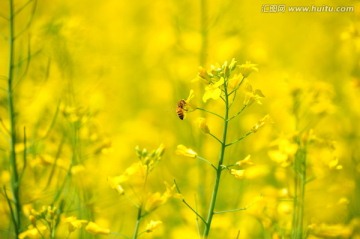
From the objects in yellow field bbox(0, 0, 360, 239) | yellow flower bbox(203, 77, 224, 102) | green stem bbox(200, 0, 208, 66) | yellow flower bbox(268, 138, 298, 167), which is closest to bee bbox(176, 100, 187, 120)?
yellow field bbox(0, 0, 360, 239)

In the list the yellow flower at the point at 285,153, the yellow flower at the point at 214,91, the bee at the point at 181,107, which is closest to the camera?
the yellow flower at the point at 214,91

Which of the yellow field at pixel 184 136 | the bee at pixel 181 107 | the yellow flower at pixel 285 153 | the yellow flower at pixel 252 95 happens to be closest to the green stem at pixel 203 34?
the yellow field at pixel 184 136

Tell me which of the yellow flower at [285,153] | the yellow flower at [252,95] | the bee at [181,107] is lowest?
the yellow flower at [285,153]

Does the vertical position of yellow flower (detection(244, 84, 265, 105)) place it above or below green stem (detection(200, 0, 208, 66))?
below

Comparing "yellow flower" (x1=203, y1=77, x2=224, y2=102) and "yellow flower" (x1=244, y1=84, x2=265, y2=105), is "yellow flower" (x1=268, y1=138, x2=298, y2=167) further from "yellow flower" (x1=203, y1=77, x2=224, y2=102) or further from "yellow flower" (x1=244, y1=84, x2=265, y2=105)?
"yellow flower" (x1=203, y1=77, x2=224, y2=102)

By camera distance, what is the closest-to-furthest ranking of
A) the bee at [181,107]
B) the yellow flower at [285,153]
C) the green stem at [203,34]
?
the bee at [181,107]
the yellow flower at [285,153]
the green stem at [203,34]

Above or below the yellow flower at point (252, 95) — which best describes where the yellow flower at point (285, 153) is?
below

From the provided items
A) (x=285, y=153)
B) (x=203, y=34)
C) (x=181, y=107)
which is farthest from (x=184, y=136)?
(x=181, y=107)

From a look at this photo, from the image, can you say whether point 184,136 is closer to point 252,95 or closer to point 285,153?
point 285,153

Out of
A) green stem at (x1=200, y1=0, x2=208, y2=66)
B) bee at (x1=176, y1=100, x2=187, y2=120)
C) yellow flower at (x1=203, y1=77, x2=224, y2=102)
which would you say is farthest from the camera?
green stem at (x1=200, y1=0, x2=208, y2=66)

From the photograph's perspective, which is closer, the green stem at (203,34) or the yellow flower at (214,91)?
the yellow flower at (214,91)

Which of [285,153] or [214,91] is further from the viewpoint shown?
[285,153]

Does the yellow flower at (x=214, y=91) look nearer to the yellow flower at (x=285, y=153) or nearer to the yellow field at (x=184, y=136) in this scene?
the yellow field at (x=184, y=136)
